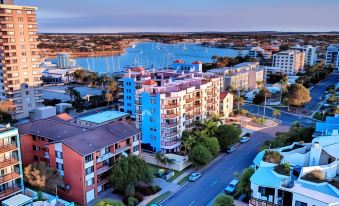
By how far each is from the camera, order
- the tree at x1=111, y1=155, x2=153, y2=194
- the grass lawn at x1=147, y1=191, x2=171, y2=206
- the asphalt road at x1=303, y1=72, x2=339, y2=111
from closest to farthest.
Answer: the grass lawn at x1=147, y1=191, x2=171, y2=206
the tree at x1=111, y1=155, x2=153, y2=194
the asphalt road at x1=303, y1=72, x2=339, y2=111

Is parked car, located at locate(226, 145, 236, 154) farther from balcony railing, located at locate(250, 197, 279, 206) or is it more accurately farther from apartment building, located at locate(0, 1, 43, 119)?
apartment building, located at locate(0, 1, 43, 119)

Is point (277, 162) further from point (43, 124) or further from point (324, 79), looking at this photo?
point (324, 79)

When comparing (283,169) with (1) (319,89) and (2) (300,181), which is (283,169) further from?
(1) (319,89)

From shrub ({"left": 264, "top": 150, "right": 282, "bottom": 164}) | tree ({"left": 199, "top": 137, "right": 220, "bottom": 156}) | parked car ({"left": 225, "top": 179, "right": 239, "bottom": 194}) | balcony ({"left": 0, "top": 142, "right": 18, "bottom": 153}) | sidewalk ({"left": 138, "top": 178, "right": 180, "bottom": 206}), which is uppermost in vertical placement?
balcony ({"left": 0, "top": 142, "right": 18, "bottom": 153})

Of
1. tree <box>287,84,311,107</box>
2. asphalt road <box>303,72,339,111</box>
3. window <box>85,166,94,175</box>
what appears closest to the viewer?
window <box>85,166,94,175</box>

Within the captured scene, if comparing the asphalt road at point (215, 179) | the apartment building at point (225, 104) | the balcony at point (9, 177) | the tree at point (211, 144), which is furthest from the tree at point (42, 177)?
the apartment building at point (225, 104)

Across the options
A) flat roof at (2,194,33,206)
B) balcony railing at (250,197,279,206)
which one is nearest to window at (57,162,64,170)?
flat roof at (2,194,33,206)
